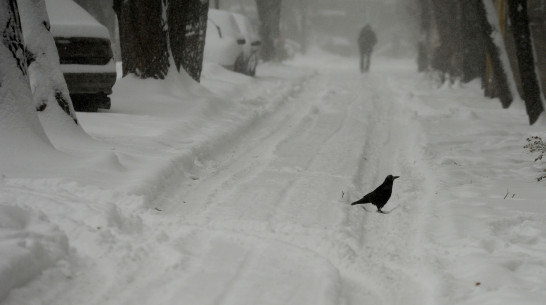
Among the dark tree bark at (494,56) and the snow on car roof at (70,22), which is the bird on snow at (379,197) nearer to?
the snow on car roof at (70,22)

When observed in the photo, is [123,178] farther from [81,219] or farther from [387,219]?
[387,219]

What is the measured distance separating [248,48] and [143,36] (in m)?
8.01

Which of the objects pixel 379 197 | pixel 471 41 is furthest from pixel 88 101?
pixel 471 41

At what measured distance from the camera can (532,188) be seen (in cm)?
604

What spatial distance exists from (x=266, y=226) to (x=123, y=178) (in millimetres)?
1694

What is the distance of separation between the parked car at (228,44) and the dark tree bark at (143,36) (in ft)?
20.0

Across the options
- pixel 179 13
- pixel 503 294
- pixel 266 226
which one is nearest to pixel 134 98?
pixel 179 13

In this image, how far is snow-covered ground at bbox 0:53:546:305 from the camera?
3484mm

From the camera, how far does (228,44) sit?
1647 cm

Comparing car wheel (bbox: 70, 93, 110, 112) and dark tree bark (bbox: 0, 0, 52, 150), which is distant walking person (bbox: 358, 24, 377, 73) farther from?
dark tree bark (bbox: 0, 0, 52, 150)

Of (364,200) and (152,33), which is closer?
(364,200)

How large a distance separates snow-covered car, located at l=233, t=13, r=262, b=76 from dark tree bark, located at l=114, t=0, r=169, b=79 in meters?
7.03

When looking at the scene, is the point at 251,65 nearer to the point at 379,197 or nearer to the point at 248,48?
the point at 248,48

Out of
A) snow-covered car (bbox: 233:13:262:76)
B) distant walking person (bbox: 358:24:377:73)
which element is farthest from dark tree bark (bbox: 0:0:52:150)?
distant walking person (bbox: 358:24:377:73)
